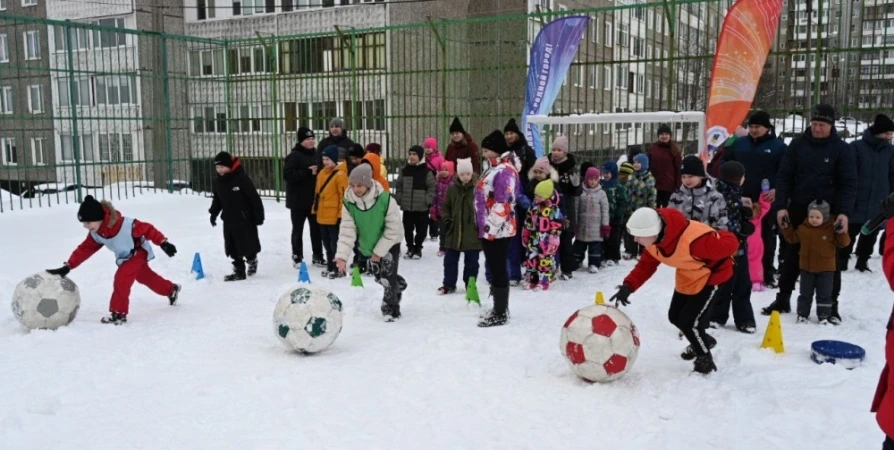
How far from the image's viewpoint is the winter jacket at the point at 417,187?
10.4m

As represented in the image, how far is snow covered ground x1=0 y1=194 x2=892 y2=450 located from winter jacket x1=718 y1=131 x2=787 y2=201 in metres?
1.33

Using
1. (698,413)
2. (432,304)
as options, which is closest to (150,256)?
(432,304)

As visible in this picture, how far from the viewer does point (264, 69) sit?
1661cm

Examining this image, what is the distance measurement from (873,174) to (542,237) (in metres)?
4.13

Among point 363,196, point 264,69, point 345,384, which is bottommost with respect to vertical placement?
point 345,384

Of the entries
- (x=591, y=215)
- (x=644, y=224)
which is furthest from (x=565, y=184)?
(x=644, y=224)

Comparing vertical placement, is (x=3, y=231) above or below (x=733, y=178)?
below

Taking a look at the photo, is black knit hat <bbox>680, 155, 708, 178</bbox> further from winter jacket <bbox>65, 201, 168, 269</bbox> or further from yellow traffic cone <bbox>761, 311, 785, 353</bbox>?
winter jacket <bbox>65, 201, 168, 269</bbox>

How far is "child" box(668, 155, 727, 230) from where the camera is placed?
620 centimetres

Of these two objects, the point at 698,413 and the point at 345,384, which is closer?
the point at 698,413

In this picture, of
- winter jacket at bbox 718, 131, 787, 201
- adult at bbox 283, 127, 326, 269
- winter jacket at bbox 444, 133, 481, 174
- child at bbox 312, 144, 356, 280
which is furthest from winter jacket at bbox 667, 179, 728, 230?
adult at bbox 283, 127, 326, 269

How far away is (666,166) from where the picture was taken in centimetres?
1040

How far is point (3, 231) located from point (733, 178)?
11330 mm

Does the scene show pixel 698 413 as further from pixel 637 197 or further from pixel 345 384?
pixel 637 197
